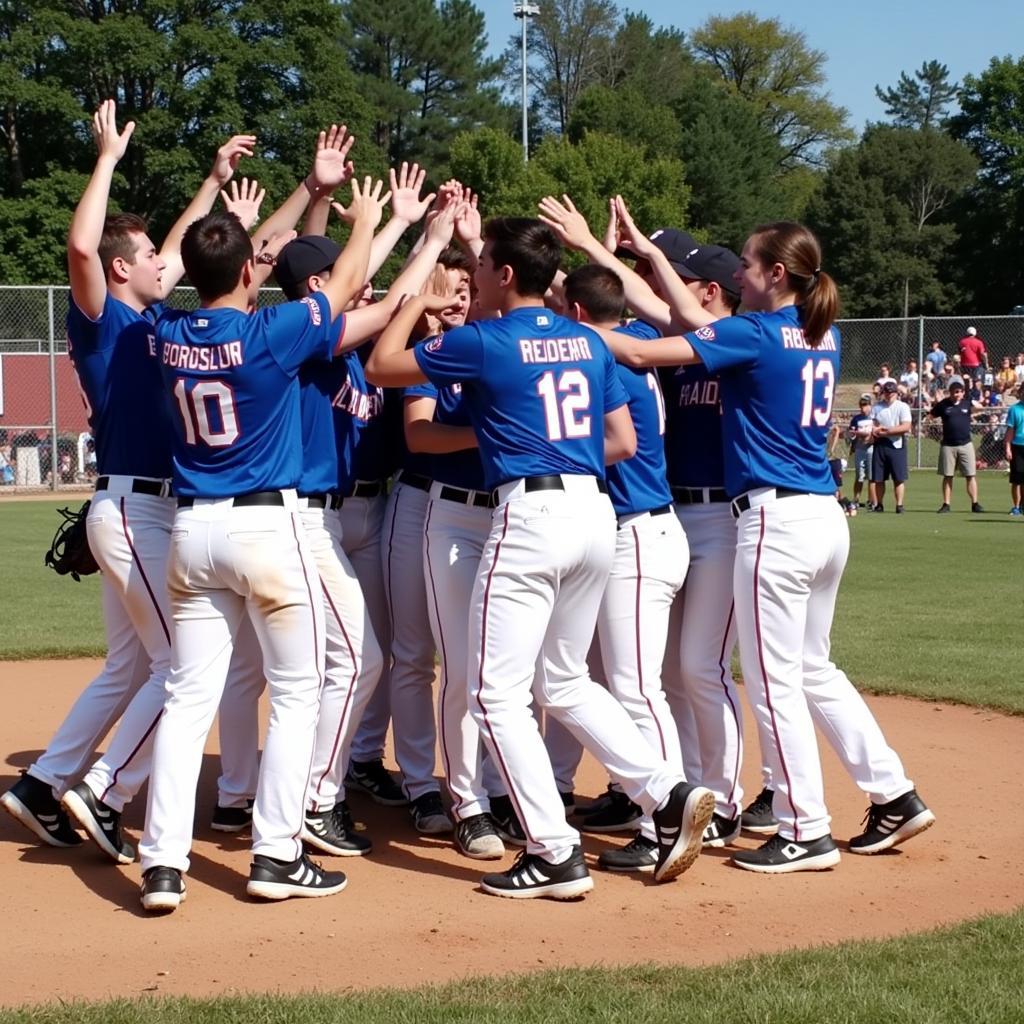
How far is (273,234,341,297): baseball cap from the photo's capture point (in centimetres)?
548

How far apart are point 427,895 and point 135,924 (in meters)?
0.95

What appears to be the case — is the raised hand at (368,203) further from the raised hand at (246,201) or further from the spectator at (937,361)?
the spectator at (937,361)

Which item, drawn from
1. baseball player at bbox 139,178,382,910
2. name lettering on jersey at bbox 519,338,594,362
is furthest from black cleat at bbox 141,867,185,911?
name lettering on jersey at bbox 519,338,594,362

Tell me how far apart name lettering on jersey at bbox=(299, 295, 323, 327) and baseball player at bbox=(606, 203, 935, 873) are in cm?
102

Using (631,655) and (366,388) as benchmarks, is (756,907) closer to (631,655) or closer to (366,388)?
(631,655)

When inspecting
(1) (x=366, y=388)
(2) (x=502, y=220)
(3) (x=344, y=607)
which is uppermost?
(2) (x=502, y=220)

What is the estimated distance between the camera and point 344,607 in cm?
539

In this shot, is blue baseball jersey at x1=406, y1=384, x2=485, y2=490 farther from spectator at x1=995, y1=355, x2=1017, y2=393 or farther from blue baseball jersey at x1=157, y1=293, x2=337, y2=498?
spectator at x1=995, y1=355, x2=1017, y2=393

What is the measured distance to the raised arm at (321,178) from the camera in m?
5.72

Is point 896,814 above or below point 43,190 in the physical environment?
below

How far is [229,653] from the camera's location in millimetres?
4809

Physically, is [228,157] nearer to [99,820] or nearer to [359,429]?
[359,429]

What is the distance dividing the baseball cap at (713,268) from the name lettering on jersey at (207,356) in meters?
1.91

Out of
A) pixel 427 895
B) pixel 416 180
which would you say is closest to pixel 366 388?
pixel 416 180
